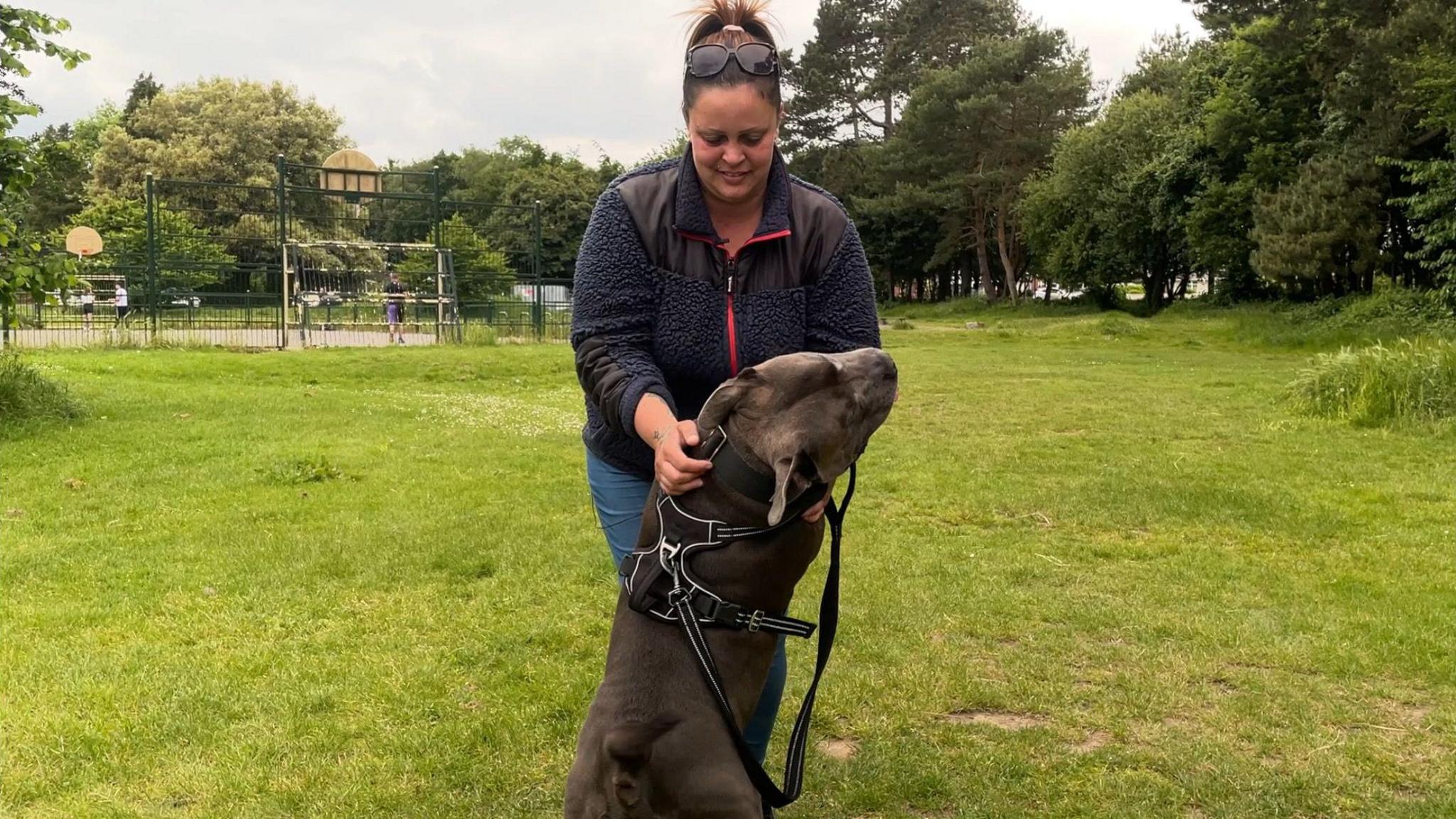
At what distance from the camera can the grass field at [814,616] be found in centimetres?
370

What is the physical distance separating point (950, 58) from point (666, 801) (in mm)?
50560

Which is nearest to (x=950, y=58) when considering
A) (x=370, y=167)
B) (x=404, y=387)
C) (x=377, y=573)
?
(x=370, y=167)

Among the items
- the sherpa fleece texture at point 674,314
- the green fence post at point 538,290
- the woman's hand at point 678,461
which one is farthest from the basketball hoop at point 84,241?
the woman's hand at point 678,461

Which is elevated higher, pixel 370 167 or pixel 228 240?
pixel 370 167

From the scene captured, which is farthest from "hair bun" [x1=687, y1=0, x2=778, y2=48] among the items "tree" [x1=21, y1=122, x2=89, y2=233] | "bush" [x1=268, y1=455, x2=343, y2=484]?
"tree" [x1=21, y1=122, x2=89, y2=233]

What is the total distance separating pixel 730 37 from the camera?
2707mm

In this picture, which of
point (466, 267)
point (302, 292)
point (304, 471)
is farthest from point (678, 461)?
point (466, 267)

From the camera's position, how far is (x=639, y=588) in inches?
96.0

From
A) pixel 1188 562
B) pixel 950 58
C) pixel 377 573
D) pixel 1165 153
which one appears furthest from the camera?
pixel 950 58

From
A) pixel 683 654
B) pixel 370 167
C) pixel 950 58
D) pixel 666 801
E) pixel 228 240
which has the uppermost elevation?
pixel 950 58

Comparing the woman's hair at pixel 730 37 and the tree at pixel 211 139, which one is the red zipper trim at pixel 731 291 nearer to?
the woman's hair at pixel 730 37

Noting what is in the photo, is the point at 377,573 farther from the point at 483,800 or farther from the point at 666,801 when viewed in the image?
the point at 666,801

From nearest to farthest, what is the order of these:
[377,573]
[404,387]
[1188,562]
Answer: [377,573] → [1188,562] → [404,387]

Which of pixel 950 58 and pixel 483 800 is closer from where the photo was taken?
pixel 483 800
